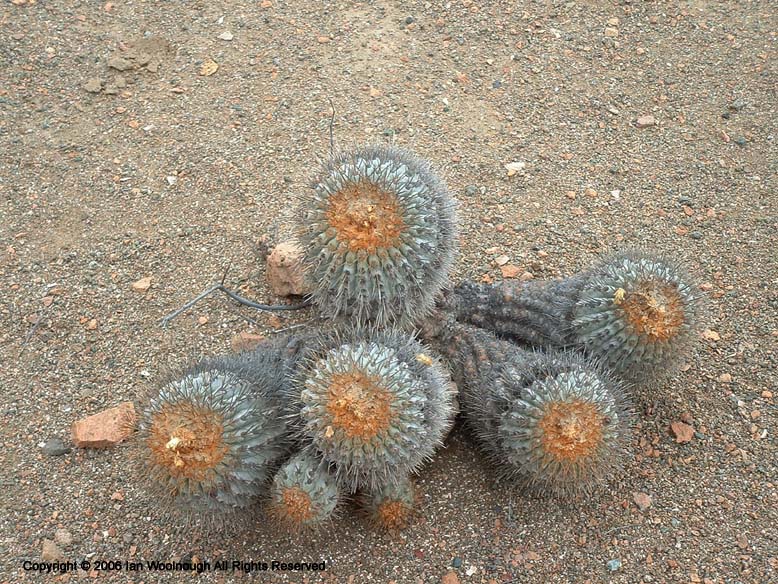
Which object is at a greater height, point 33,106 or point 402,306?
point 402,306

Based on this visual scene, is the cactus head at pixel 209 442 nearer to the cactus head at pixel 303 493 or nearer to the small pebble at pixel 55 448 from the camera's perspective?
the cactus head at pixel 303 493

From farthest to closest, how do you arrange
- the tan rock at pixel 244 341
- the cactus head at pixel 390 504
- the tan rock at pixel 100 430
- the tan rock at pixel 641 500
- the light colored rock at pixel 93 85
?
1. the light colored rock at pixel 93 85
2. the tan rock at pixel 244 341
3. the tan rock at pixel 100 430
4. the tan rock at pixel 641 500
5. the cactus head at pixel 390 504

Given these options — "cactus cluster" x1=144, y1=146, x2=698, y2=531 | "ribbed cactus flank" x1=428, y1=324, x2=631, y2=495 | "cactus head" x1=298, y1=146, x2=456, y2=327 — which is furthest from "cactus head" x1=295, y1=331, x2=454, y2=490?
"ribbed cactus flank" x1=428, y1=324, x2=631, y2=495

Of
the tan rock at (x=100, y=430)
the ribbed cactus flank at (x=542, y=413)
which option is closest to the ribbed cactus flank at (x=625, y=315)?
the ribbed cactus flank at (x=542, y=413)

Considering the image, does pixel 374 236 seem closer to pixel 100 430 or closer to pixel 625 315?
pixel 625 315

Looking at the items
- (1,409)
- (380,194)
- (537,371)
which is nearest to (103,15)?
(1,409)

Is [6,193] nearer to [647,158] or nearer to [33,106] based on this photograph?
[33,106]
